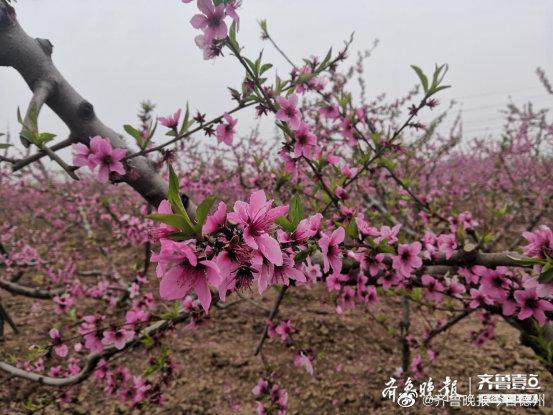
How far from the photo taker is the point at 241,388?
11.9 ft

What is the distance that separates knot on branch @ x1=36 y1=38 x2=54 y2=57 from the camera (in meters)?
1.32

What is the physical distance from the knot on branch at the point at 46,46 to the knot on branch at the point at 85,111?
25cm

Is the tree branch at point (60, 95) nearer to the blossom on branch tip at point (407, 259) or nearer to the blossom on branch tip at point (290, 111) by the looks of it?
the blossom on branch tip at point (290, 111)

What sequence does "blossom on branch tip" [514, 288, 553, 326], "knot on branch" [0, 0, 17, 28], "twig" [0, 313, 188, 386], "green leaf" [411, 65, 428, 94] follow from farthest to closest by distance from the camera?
"twig" [0, 313, 188, 386] → "green leaf" [411, 65, 428, 94] → "blossom on branch tip" [514, 288, 553, 326] → "knot on branch" [0, 0, 17, 28]

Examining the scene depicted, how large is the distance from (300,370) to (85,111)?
365 centimetres

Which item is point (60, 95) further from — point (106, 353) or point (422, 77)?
point (422, 77)

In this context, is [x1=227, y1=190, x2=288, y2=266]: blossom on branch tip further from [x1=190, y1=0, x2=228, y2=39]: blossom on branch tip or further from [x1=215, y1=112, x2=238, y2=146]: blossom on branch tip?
[x1=215, y1=112, x2=238, y2=146]: blossom on branch tip

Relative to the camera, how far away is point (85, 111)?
136 centimetres

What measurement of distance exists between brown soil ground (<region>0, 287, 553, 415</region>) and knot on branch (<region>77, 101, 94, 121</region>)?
267cm

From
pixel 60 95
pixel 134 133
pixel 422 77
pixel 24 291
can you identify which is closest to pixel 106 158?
pixel 134 133

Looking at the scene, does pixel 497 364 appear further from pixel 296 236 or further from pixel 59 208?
pixel 59 208

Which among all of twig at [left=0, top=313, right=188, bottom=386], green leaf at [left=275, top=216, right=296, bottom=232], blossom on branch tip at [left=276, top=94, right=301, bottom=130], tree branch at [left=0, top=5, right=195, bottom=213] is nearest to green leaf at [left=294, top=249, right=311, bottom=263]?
green leaf at [left=275, top=216, right=296, bottom=232]

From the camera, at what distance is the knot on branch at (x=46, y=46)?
1.32 meters

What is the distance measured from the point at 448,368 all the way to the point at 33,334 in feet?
18.5
